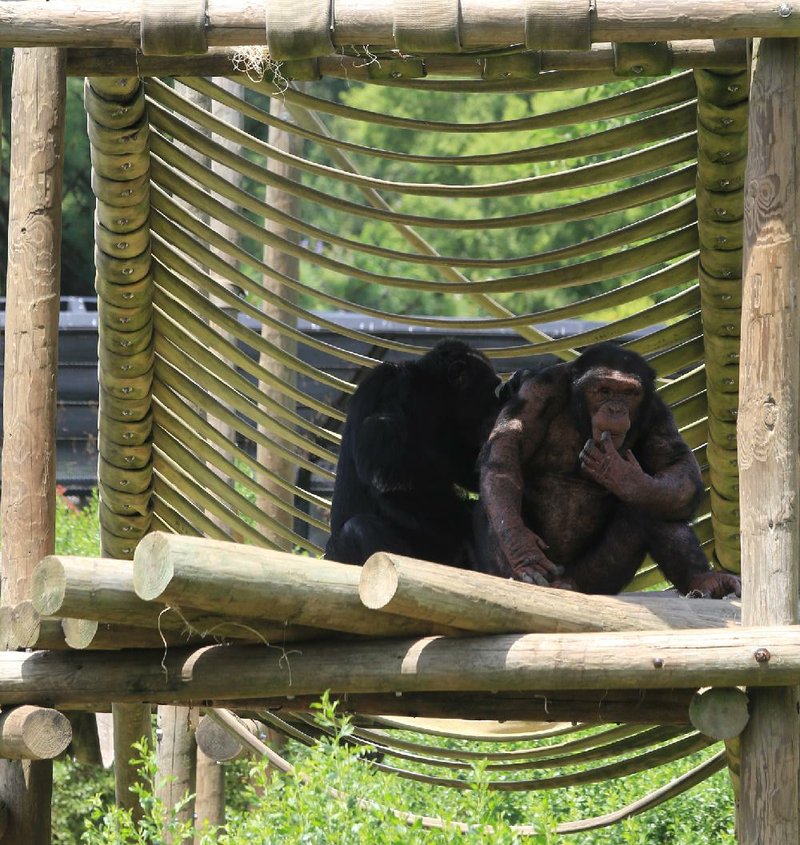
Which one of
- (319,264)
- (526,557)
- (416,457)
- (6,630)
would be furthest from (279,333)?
(6,630)

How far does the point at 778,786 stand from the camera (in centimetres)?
385

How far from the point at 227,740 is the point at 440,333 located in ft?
21.9

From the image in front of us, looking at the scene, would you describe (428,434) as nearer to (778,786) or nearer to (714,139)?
(714,139)

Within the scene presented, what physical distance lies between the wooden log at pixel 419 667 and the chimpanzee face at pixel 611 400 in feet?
2.62

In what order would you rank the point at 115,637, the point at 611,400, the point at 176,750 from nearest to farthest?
the point at 115,637
the point at 611,400
the point at 176,750

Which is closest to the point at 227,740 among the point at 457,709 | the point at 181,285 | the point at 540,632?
the point at 181,285

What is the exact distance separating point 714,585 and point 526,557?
22.0 inches

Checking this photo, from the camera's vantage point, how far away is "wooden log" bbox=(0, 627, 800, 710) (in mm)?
3689

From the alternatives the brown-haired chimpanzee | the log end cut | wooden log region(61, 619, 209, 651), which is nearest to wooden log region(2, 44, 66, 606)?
wooden log region(61, 619, 209, 651)

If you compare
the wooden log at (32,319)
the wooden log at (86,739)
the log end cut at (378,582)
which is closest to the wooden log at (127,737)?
the wooden log at (86,739)

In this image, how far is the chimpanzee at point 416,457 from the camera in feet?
16.6

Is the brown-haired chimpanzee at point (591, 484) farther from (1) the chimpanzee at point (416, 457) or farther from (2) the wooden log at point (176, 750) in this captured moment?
(2) the wooden log at point (176, 750)

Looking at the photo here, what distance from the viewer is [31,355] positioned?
15.6 feet

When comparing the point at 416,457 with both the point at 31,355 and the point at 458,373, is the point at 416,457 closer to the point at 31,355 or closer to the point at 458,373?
the point at 458,373
